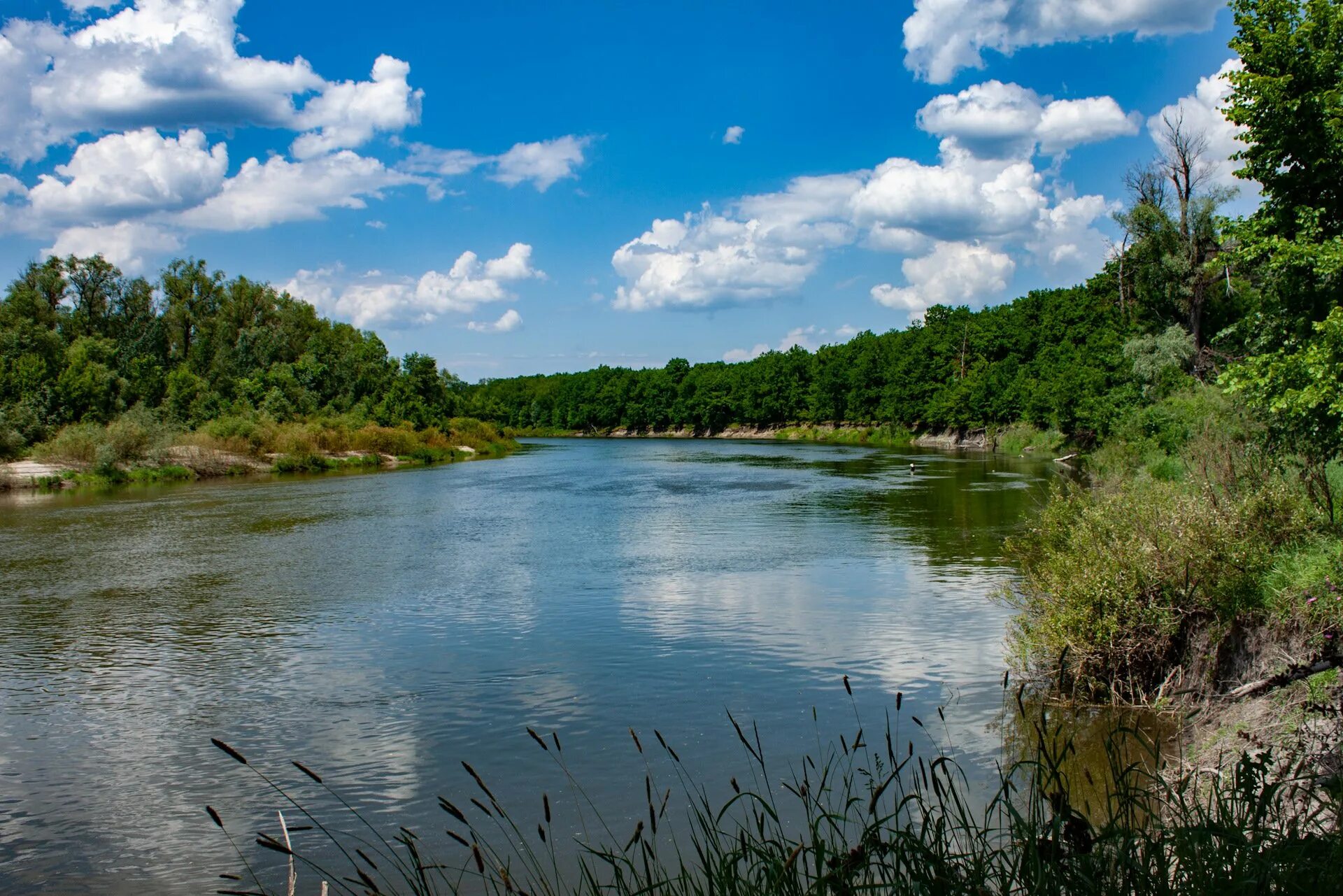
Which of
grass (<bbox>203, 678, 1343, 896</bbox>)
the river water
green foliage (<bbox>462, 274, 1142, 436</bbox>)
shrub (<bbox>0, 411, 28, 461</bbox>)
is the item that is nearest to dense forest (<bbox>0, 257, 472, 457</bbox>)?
shrub (<bbox>0, 411, 28, 461</bbox>)

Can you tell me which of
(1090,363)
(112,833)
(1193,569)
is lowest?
(112,833)

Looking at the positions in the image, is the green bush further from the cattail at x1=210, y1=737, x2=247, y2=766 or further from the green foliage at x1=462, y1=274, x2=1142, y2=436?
the cattail at x1=210, y1=737, x2=247, y2=766

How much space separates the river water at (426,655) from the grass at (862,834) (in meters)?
0.39

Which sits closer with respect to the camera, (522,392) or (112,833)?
(112,833)

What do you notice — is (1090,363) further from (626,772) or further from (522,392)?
(522,392)

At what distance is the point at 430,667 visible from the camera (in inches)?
538

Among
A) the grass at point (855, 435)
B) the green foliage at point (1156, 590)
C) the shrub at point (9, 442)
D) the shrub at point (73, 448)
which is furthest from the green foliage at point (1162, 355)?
the shrub at point (9, 442)

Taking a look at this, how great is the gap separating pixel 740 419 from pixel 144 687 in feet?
403

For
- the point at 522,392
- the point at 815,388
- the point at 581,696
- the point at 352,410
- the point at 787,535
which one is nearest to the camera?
the point at 581,696

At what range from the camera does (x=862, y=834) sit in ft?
15.5

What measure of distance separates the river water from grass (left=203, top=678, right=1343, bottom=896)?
386mm

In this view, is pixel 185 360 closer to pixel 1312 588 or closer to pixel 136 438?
pixel 136 438

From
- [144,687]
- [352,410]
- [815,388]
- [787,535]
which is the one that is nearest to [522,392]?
[815,388]

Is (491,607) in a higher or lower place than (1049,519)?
lower
